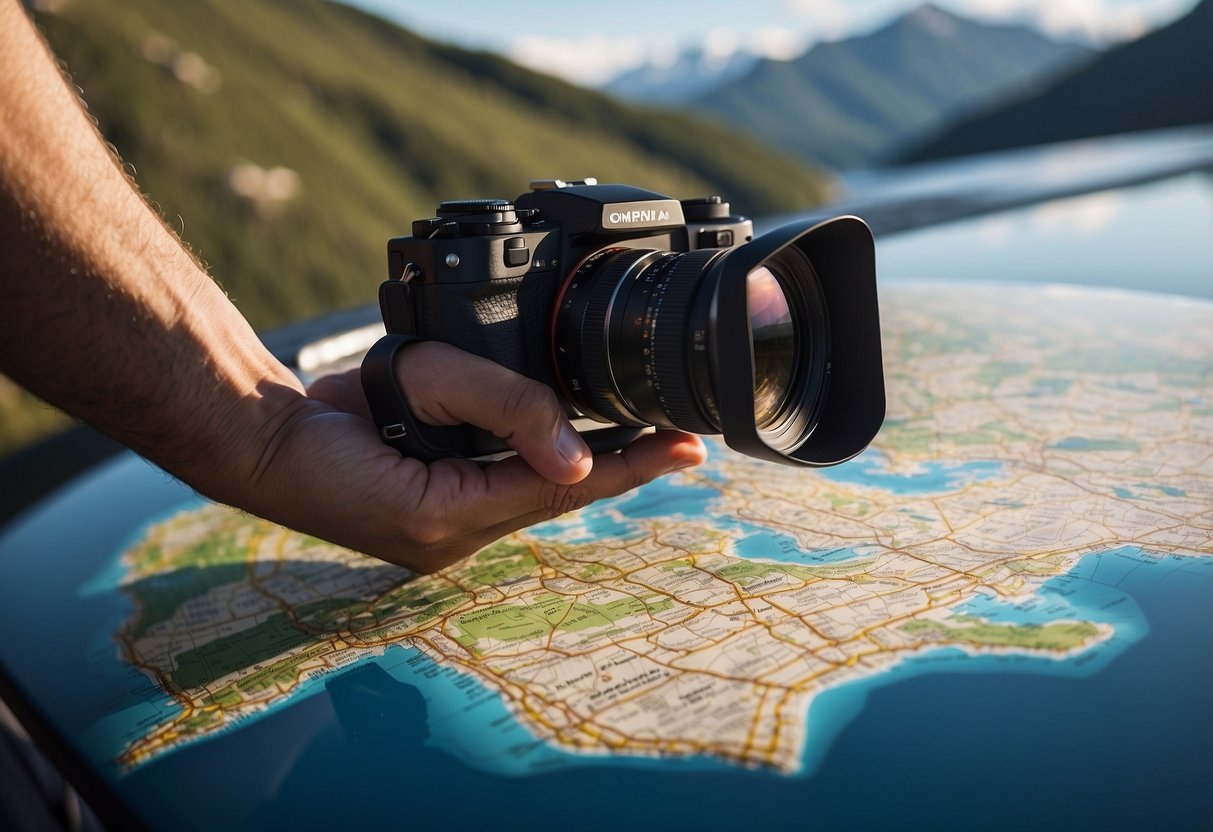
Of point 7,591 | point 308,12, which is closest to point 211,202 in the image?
point 7,591

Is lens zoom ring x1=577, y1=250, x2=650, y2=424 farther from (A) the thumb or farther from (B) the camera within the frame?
(A) the thumb

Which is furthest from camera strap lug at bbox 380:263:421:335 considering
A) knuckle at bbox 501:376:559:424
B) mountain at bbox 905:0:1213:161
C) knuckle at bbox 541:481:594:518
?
mountain at bbox 905:0:1213:161

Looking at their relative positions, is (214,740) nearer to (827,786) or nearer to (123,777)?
(123,777)

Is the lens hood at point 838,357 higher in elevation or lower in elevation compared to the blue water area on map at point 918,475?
higher

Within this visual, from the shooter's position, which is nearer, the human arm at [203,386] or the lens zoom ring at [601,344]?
the human arm at [203,386]

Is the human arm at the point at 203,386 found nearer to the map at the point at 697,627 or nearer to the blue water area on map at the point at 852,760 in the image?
the map at the point at 697,627

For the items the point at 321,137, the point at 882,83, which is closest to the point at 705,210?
the point at 321,137

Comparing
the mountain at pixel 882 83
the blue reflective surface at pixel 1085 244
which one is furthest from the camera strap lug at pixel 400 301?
the mountain at pixel 882 83
